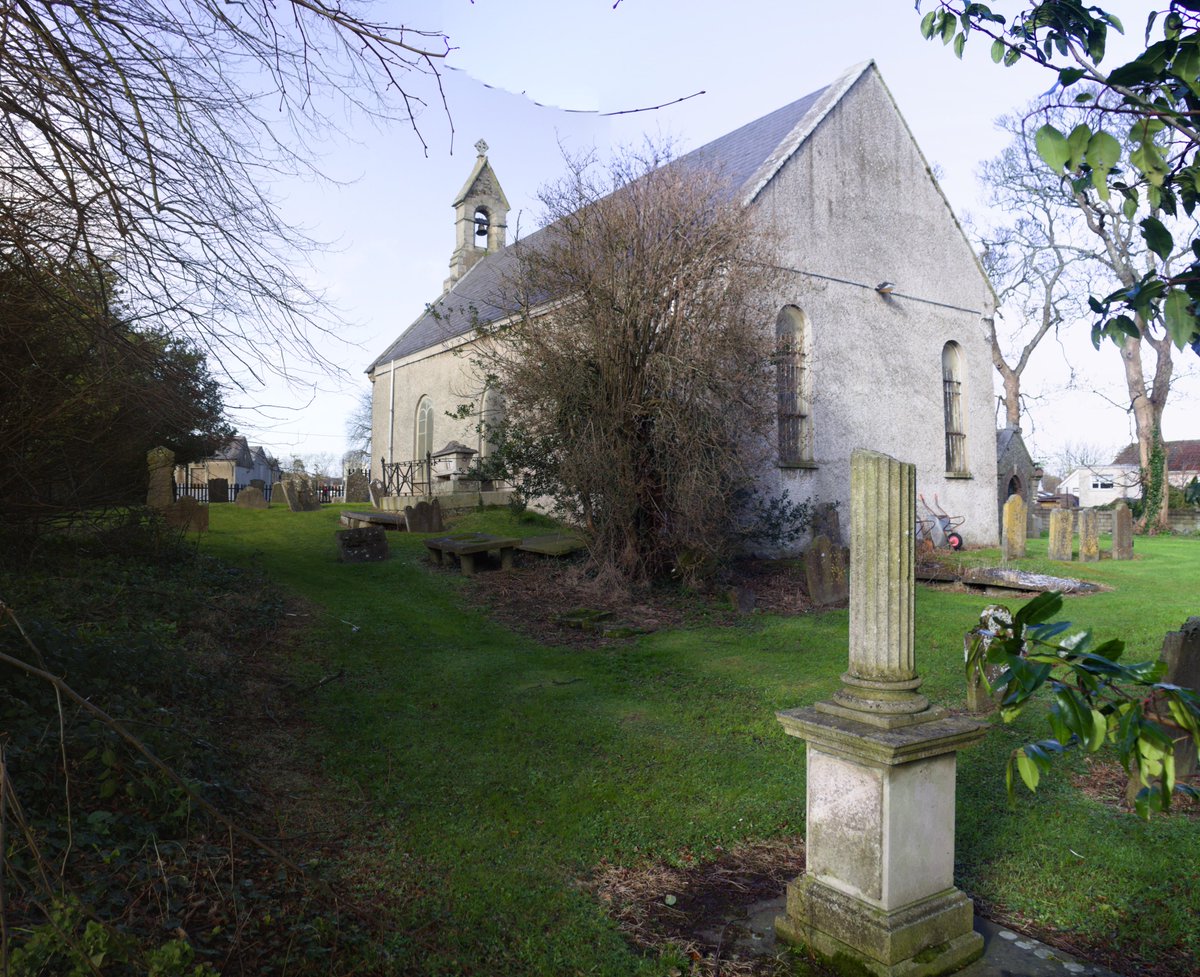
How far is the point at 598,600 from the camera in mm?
12180

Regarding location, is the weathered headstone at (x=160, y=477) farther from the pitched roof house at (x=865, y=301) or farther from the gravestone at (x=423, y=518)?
the pitched roof house at (x=865, y=301)

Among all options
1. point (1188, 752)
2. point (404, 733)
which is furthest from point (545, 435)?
point (1188, 752)

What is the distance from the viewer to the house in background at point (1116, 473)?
49256mm

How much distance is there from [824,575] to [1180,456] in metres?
51.3

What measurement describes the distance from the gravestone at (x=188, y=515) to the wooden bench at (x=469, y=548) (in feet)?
12.9

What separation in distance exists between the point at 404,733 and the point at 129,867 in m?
2.93

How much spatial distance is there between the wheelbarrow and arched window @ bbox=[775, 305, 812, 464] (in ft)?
12.8

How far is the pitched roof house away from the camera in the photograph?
17.0 m

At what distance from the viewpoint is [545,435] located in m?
13.0

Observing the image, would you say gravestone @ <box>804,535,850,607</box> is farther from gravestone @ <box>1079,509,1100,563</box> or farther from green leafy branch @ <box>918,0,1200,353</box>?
green leafy branch @ <box>918,0,1200,353</box>

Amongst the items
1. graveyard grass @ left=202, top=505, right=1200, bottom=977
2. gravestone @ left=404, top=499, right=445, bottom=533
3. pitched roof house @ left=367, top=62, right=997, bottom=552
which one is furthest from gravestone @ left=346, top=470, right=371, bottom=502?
graveyard grass @ left=202, top=505, right=1200, bottom=977

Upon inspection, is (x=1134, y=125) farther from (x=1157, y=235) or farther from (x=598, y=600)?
(x=598, y=600)

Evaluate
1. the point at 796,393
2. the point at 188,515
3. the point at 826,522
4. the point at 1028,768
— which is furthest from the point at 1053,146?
the point at 796,393

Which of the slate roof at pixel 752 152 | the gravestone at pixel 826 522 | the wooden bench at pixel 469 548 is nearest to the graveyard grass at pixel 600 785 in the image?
the wooden bench at pixel 469 548
